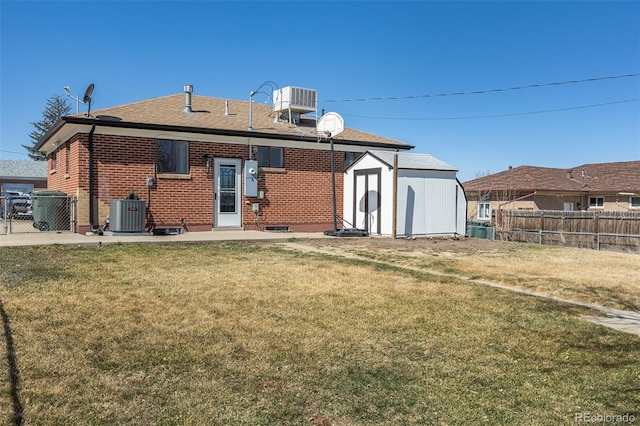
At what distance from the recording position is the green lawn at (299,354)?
3.16 m

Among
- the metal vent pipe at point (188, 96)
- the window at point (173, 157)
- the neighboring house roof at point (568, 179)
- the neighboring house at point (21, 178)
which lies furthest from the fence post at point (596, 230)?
the neighboring house at point (21, 178)

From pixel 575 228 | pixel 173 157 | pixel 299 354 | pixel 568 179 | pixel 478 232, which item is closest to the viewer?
pixel 299 354

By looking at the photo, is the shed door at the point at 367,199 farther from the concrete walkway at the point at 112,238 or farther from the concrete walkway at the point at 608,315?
the concrete walkway at the point at 608,315

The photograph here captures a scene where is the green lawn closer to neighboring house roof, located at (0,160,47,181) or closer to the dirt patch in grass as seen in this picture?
the dirt patch in grass

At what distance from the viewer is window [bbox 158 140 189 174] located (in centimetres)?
1506

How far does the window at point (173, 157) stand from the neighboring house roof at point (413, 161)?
6228mm

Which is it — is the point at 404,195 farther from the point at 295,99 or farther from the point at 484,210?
the point at 484,210

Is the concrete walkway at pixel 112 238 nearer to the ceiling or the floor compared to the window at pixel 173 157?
nearer to the floor

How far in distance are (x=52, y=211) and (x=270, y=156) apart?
7.07m

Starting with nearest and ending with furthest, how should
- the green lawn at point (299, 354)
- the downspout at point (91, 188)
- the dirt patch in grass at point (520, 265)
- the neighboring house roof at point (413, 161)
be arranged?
1. the green lawn at point (299, 354)
2. the dirt patch in grass at point (520, 265)
3. the downspout at point (91, 188)
4. the neighboring house roof at point (413, 161)

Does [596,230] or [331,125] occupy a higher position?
[331,125]

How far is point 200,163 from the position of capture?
15586 millimetres

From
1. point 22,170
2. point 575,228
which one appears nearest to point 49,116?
point 22,170

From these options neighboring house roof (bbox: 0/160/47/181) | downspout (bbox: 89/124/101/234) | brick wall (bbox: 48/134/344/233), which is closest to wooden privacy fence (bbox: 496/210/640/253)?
brick wall (bbox: 48/134/344/233)
